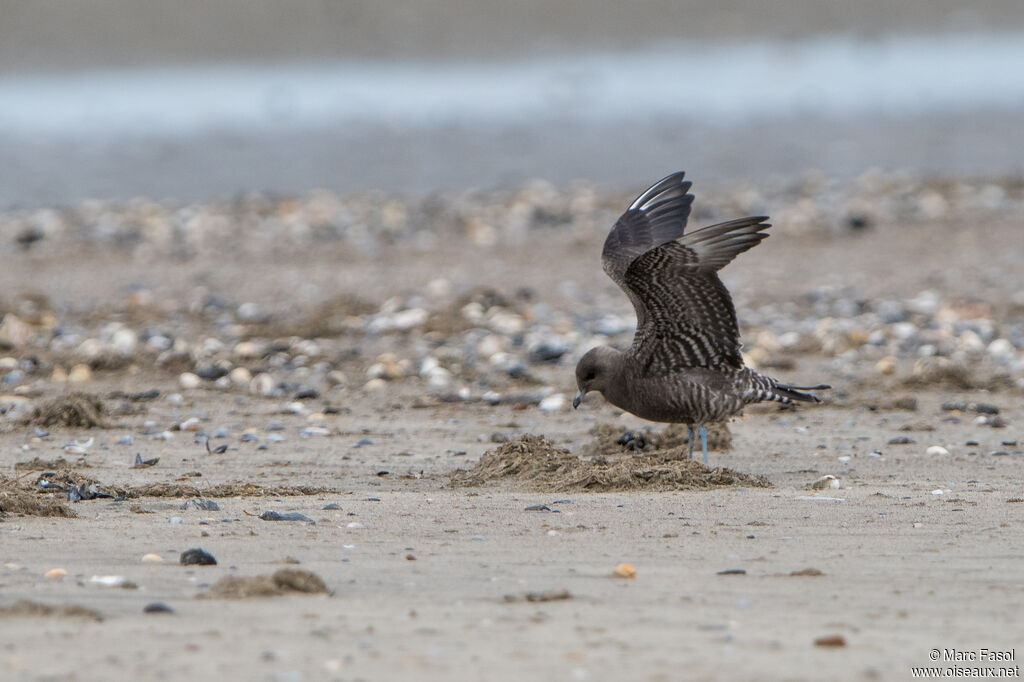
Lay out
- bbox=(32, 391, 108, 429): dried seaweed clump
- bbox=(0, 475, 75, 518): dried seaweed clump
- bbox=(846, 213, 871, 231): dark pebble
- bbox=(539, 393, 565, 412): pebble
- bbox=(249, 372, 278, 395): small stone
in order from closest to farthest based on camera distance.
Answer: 1. bbox=(0, 475, 75, 518): dried seaweed clump
2. bbox=(32, 391, 108, 429): dried seaweed clump
3. bbox=(539, 393, 565, 412): pebble
4. bbox=(249, 372, 278, 395): small stone
5. bbox=(846, 213, 871, 231): dark pebble

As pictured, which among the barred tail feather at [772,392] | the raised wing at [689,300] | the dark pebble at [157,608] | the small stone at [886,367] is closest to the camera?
the dark pebble at [157,608]

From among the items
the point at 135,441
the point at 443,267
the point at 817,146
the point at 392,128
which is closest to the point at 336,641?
the point at 135,441

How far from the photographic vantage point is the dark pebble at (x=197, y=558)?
3986 millimetres

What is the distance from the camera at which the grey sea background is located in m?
18.1

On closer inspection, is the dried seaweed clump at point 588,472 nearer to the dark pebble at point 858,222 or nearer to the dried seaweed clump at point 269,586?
the dried seaweed clump at point 269,586

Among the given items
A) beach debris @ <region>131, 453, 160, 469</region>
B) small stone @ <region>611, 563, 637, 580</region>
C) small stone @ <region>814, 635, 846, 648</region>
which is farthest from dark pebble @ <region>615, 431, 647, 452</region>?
small stone @ <region>814, 635, 846, 648</region>

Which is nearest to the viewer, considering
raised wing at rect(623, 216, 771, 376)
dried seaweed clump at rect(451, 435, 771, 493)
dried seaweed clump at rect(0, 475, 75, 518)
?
dried seaweed clump at rect(0, 475, 75, 518)

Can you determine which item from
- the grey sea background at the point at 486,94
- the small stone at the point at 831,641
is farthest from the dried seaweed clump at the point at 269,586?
the grey sea background at the point at 486,94

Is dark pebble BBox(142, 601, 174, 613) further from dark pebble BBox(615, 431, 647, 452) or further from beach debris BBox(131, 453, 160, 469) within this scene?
dark pebble BBox(615, 431, 647, 452)

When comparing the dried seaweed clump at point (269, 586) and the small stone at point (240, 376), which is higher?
the small stone at point (240, 376)

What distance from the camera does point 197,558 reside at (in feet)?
13.1

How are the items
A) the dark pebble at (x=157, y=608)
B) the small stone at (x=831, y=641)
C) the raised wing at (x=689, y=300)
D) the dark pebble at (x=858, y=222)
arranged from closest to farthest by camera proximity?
the small stone at (x=831, y=641) < the dark pebble at (x=157, y=608) < the raised wing at (x=689, y=300) < the dark pebble at (x=858, y=222)

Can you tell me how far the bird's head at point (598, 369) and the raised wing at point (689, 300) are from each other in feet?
0.35

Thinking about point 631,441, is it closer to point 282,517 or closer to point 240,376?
point 282,517
